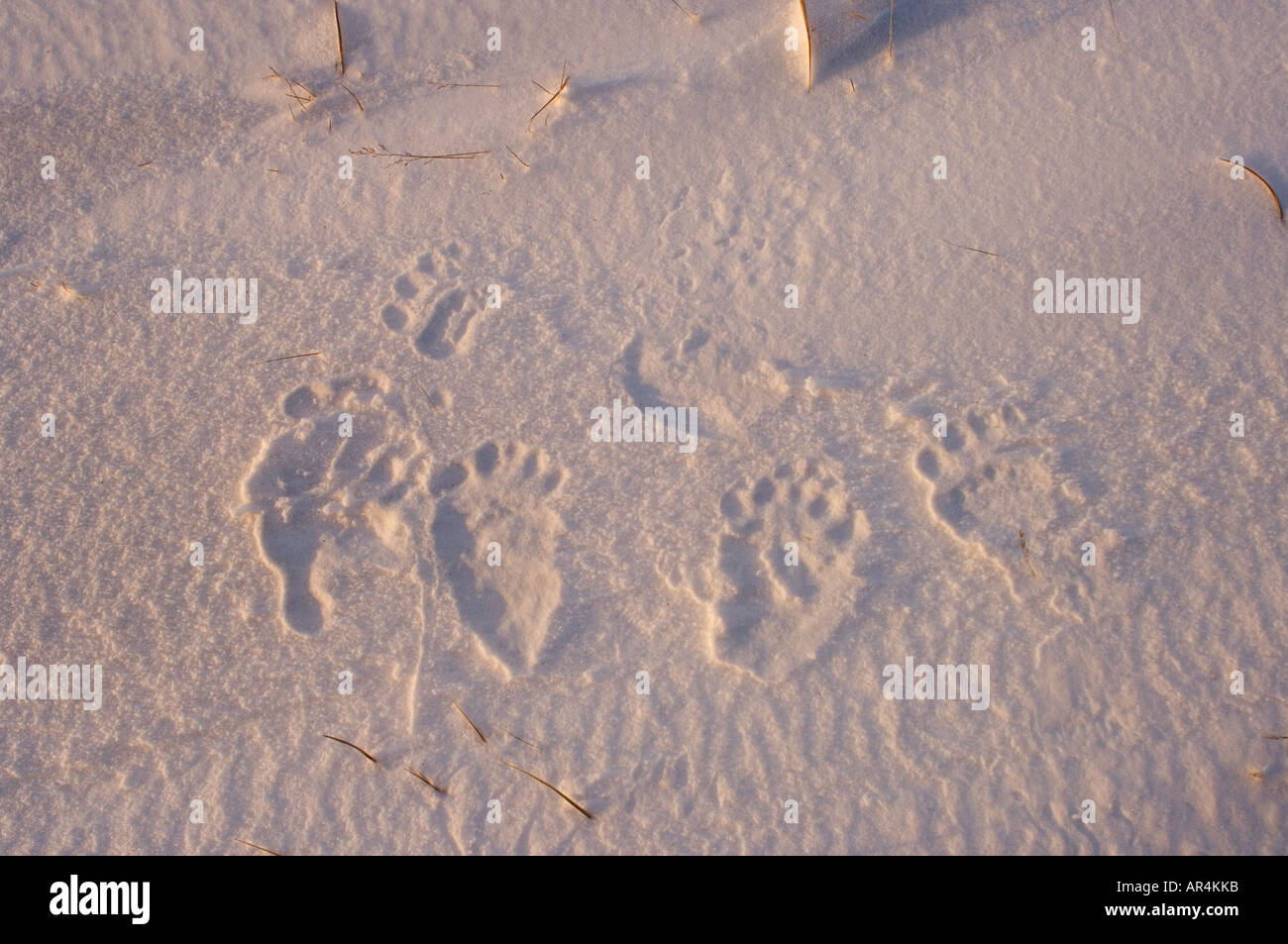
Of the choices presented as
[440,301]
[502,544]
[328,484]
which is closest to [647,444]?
[502,544]

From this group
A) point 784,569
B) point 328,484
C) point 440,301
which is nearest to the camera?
point 784,569

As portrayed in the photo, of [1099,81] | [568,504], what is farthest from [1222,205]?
[568,504]

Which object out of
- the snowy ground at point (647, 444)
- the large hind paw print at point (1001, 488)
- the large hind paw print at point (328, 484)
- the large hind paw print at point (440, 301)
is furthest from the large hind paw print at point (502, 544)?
the large hind paw print at point (1001, 488)

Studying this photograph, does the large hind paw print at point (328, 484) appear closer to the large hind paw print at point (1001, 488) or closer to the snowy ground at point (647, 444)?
the snowy ground at point (647, 444)

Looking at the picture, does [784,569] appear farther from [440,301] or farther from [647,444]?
[440,301]

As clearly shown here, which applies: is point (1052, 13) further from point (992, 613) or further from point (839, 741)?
point (839, 741)

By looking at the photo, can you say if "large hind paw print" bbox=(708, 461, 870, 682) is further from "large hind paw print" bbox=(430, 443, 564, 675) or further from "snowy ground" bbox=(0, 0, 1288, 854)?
"large hind paw print" bbox=(430, 443, 564, 675)
